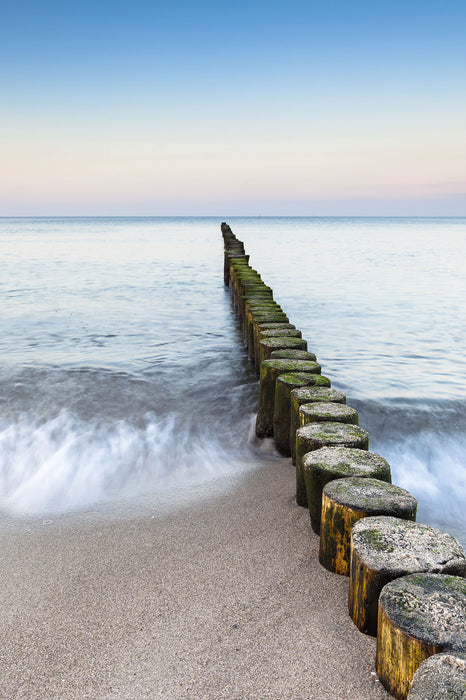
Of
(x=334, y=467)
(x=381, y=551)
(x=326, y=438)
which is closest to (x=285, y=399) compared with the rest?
(x=326, y=438)

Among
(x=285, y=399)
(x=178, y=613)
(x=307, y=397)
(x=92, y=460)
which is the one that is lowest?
(x=92, y=460)

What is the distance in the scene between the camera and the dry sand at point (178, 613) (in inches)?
69.7

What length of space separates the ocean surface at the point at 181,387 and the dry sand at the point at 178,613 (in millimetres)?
602

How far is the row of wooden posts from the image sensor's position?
4.70ft

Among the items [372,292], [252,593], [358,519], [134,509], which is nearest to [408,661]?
[358,519]

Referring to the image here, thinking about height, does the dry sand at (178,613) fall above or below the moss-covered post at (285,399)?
below

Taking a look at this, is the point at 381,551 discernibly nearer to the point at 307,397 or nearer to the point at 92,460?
the point at 307,397

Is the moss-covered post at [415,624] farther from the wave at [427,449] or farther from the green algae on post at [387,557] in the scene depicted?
the wave at [427,449]

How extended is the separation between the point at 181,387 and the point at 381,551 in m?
4.26

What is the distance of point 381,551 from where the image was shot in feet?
5.83

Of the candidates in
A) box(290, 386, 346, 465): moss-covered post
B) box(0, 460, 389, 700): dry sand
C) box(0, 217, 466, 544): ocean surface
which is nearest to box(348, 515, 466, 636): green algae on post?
box(0, 460, 389, 700): dry sand

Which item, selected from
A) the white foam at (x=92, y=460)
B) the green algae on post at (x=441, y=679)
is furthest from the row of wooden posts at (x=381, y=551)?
the white foam at (x=92, y=460)

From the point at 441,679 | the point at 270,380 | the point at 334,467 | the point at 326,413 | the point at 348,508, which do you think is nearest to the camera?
the point at 441,679

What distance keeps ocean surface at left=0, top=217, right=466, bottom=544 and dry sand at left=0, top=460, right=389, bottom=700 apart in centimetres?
60
